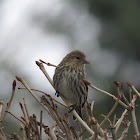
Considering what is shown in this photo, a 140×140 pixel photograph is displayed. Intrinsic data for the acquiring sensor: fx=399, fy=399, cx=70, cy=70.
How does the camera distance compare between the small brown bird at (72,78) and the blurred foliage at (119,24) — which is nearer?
the small brown bird at (72,78)

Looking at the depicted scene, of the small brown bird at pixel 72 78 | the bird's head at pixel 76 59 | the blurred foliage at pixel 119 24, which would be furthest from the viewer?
the blurred foliage at pixel 119 24

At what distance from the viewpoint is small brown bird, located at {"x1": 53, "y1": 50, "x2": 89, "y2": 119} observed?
2967 mm

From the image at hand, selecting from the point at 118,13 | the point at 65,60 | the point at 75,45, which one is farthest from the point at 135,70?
the point at 65,60

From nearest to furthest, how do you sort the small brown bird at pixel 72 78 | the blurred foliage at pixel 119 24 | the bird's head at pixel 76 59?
1. the small brown bird at pixel 72 78
2. the bird's head at pixel 76 59
3. the blurred foliage at pixel 119 24

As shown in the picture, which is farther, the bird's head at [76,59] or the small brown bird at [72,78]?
the bird's head at [76,59]

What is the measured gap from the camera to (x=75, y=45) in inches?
351

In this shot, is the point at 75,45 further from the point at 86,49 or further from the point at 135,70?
the point at 135,70

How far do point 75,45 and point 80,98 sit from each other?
5854mm

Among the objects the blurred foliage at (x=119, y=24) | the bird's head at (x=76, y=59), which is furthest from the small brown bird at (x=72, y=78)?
the blurred foliage at (x=119, y=24)

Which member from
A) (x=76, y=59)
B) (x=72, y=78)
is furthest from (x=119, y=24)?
(x=72, y=78)

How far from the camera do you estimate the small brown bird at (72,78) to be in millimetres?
2967

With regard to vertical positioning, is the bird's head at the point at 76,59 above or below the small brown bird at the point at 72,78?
above

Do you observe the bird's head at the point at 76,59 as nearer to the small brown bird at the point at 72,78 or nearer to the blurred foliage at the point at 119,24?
the small brown bird at the point at 72,78

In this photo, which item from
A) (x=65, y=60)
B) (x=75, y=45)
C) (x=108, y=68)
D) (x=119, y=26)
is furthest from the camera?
(x=119, y=26)
